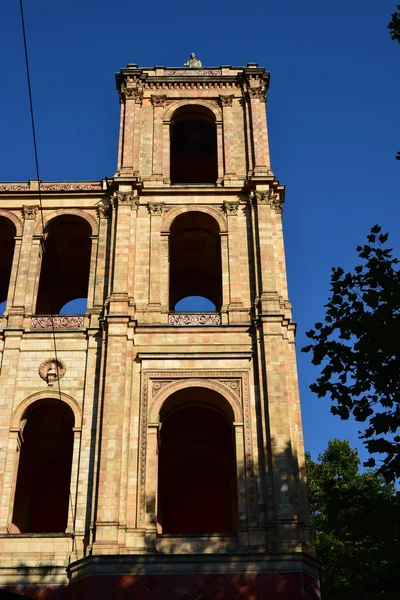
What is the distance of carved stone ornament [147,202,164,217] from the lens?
94.3 feet

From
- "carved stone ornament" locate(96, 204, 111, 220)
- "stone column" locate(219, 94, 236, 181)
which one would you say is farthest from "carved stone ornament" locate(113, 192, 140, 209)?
"stone column" locate(219, 94, 236, 181)

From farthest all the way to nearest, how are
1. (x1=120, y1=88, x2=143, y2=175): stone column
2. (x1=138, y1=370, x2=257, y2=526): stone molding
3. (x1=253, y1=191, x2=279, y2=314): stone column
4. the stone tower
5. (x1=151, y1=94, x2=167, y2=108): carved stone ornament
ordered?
(x1=151, y1=94, x2=167, y2=108): carved stone ornament
(x1=120, y1=88, x2=143, y2=175): stone column
(x1=253, y1=191, x2=279, y2=314): stone column
(x1=138, y1=370, x2=257, y2=526): stone molding
the stone tower

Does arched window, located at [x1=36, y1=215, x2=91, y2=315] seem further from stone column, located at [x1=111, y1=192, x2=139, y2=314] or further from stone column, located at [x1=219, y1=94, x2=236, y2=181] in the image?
stone column, located at [x1=219, y1=94, x2=236, y2=181]

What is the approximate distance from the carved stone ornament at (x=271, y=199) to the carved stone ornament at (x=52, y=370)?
940 centimetres

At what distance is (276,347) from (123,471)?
6.17 m

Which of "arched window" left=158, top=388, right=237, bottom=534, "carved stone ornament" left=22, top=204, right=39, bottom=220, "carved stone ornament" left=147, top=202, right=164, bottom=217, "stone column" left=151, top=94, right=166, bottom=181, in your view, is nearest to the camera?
"arched window" left=158, top=388, right=237, bottom=534

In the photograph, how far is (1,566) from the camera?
21.1 metres

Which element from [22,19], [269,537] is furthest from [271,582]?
[22,19]

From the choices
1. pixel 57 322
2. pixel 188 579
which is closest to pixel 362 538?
pixel 188 579

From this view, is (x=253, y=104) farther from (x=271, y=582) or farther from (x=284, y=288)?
(x=271, y=582)

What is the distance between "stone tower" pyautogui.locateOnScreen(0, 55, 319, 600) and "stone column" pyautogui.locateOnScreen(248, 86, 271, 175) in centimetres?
9

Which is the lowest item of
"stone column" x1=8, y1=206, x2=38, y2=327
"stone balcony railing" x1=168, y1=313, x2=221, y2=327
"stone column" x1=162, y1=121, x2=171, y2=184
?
"stone balcony railing" x1=168, y1=313, x2=221, y2=327

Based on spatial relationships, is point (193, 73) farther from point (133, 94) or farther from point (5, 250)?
point (5, 250)

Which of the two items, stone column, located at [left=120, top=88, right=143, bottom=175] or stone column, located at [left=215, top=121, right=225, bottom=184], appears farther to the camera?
stone column, located at [left=215, top=121, right=225, bottom=184]
